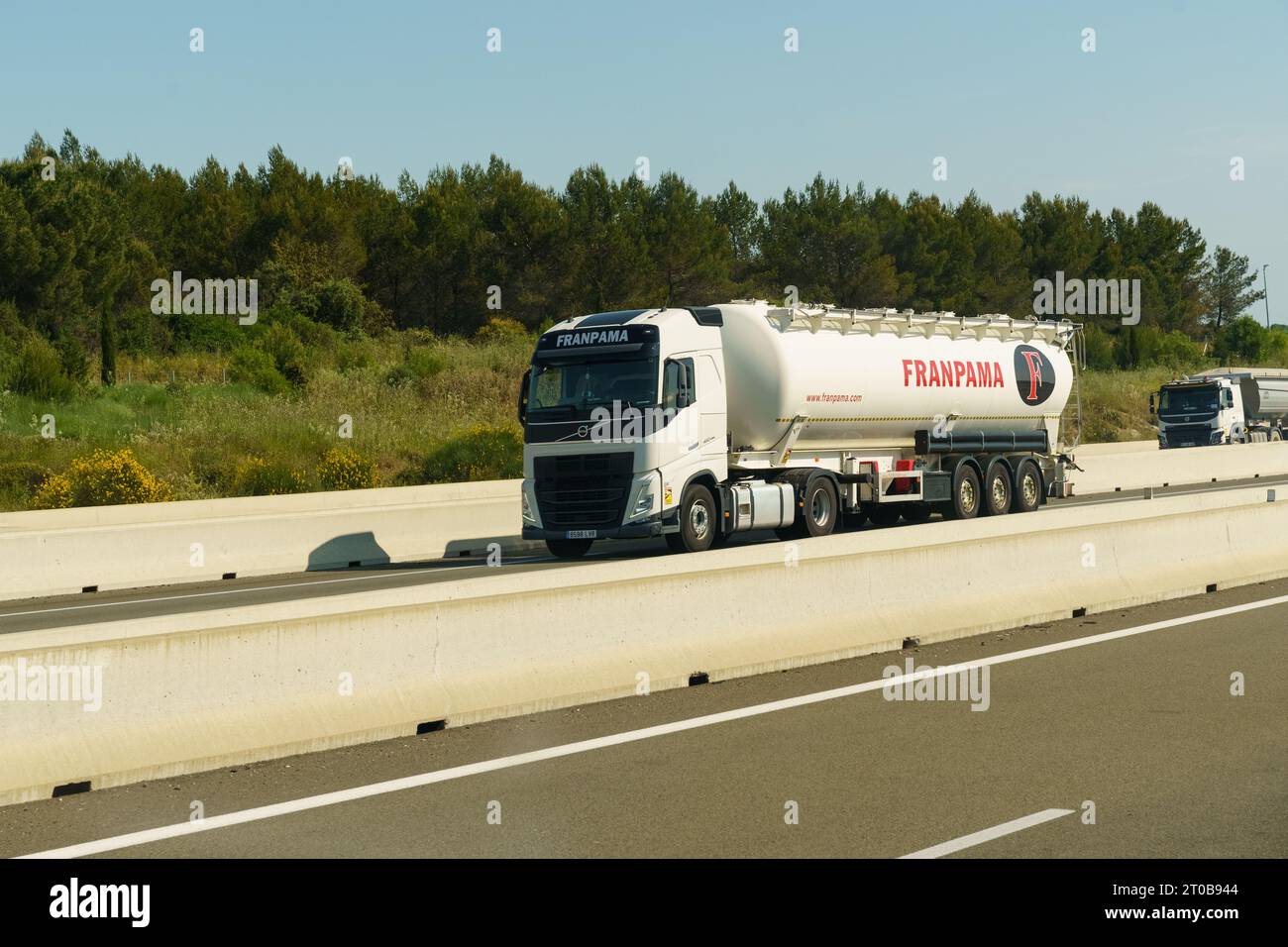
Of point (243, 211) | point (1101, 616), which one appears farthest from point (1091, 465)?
point (243, 211)

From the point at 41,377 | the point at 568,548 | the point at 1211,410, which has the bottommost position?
the point at 568,548

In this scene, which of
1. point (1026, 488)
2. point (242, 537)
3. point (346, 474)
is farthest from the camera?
point (346, 474)

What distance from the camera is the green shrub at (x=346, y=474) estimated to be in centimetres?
3309

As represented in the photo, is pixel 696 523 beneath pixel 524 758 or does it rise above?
above

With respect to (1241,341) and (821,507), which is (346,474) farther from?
(1241,341)

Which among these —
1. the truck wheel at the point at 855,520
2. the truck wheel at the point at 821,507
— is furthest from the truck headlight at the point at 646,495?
the truck wheel at the point at 855,520

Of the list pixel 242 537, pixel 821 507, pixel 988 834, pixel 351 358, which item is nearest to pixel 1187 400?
pixel 351 358

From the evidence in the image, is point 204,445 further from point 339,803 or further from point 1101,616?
point 339,803

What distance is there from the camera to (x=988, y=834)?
22.2 ft

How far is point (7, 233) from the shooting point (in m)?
→ 53.8

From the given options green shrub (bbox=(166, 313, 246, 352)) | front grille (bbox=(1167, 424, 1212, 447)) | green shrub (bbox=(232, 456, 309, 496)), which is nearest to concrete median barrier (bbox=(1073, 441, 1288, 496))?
front grille (bbox=(1167, 424, 1212, 447))

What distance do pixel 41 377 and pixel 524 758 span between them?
36493 millimetres

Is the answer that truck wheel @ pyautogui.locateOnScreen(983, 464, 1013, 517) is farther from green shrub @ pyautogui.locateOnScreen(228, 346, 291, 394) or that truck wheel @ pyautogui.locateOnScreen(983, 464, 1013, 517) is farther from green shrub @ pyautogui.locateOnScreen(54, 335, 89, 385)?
green shrub @ pyautogui.locateOnScreen(54, 335, 89, 385)
